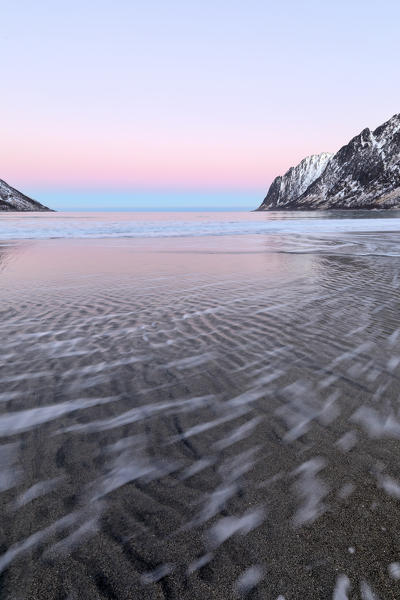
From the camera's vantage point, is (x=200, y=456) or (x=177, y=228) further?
(x=177, y=228)

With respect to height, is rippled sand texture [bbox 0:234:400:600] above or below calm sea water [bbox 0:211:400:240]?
above

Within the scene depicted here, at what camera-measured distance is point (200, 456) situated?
3.44 m

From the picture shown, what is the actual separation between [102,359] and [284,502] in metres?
3.87

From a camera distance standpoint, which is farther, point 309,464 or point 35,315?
point 35,315

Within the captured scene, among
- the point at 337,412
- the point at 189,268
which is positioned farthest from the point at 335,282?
the point at 337,412

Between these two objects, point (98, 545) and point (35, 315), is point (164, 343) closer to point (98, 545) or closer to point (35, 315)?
point (35, 315)

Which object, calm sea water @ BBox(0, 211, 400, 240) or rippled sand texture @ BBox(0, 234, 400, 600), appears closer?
rippled sand texture @ BBox(0, 234, 400, 600)

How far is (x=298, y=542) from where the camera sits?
2.48 meters

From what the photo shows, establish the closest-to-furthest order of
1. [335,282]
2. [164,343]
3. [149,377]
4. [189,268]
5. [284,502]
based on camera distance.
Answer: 1. [284,502]
2. [149,377]
3. [164,343]
4. [335,282]
5. [189,268]

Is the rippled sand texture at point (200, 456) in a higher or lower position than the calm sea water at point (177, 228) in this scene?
higher

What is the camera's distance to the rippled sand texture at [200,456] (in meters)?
2.31

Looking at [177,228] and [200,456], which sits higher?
[200,456]

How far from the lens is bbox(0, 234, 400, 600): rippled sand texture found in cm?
231

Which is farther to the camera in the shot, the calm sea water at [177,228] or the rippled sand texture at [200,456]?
the calm sea water at [177,228]
